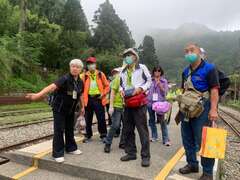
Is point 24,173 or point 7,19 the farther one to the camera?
point 7,19

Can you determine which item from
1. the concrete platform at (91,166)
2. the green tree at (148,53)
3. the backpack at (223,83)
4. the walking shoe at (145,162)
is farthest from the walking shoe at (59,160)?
the green tree at (148,53)

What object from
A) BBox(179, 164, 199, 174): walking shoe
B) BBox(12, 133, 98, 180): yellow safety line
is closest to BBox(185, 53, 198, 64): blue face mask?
BBox(179, 164, 199, 174): walking shoe

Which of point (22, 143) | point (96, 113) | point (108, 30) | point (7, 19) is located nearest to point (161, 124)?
point (96, 113)

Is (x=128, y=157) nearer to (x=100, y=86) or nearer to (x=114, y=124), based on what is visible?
(x=114, y=124)

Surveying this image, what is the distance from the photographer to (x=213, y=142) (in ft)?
14.6

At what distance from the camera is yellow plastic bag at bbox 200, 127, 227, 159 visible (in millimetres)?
4422

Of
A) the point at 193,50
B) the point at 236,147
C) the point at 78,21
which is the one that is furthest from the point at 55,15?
the point at 193,50

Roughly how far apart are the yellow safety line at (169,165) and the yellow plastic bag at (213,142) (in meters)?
0.77

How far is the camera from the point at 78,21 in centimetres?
4759

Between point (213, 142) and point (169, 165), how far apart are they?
47.9 inches

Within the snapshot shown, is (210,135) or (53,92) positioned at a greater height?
(53,92)

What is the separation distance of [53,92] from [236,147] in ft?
22.9

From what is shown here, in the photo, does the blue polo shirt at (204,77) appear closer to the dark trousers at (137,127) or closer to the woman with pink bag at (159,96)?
the dark trousers at (137,127)

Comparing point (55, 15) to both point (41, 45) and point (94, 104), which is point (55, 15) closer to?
point (41, 45)
